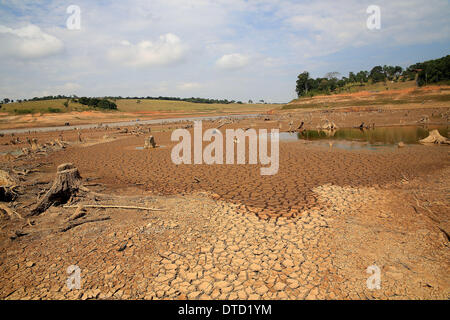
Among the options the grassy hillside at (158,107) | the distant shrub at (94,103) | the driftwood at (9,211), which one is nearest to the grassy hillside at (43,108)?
the distant shrub at (94,103)

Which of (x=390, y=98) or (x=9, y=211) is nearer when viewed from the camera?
(x=9, y=211)

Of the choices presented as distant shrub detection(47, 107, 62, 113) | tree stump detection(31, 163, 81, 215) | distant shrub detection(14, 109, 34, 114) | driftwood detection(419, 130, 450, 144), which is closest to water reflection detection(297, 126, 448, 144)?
driftwood detection(419, 130, 450, 144)

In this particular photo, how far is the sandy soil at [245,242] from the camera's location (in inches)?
132

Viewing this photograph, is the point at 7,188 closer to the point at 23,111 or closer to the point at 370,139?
the point at 370,139

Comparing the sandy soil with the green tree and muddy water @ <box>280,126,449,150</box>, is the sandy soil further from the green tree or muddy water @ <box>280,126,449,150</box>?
the green tree

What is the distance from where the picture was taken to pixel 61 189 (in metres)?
6.02

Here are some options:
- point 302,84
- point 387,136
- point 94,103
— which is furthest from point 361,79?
point 94,103

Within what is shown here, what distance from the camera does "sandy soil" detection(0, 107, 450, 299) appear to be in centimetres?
334

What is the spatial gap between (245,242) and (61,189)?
505 cm

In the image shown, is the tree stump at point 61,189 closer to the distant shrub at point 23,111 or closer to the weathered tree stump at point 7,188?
the weathered tree stump at point 7,188

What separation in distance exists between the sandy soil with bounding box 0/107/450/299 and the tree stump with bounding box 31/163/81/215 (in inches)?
10.7

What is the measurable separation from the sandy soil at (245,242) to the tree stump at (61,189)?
0.27 meters

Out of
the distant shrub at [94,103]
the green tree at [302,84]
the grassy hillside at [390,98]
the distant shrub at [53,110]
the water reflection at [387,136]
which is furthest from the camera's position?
the green tree at [302,84]
